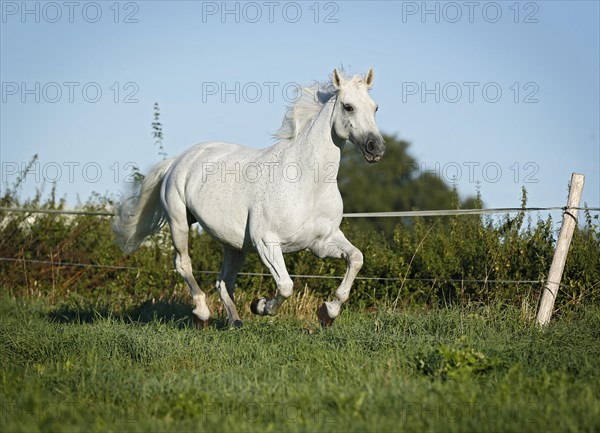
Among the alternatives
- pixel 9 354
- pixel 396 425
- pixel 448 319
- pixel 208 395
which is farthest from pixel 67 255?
pixel 396 425

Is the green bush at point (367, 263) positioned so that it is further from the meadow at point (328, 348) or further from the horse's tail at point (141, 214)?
the horse's tail at point (141, 214)

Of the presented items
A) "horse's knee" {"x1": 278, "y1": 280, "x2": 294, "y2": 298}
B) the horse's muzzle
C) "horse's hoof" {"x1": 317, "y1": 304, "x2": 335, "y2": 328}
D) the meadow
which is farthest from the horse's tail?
the horse's muzzle

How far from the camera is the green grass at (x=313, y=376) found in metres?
4.43

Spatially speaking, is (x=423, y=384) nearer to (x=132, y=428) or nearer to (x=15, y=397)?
(x=132, y=428)

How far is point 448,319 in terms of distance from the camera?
24.9 feet

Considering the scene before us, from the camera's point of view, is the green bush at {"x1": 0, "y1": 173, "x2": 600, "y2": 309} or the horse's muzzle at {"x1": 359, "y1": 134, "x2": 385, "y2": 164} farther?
the green bush at {"x1": 0, "y1": 173, "x2": 600, "y2": 309}

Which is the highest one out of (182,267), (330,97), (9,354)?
(330,97)

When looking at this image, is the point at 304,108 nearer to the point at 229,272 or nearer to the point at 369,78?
the point at 369,78

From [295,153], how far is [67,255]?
22.3ft

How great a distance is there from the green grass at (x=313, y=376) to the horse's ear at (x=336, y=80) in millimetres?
2190

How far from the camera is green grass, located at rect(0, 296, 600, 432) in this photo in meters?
4.43

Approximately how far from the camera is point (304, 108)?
314 inches

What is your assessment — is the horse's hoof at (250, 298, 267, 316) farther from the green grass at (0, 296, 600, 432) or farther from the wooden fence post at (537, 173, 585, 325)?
the wooden fence post at (537, 173, 585, 325)

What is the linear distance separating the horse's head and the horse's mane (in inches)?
17.6
